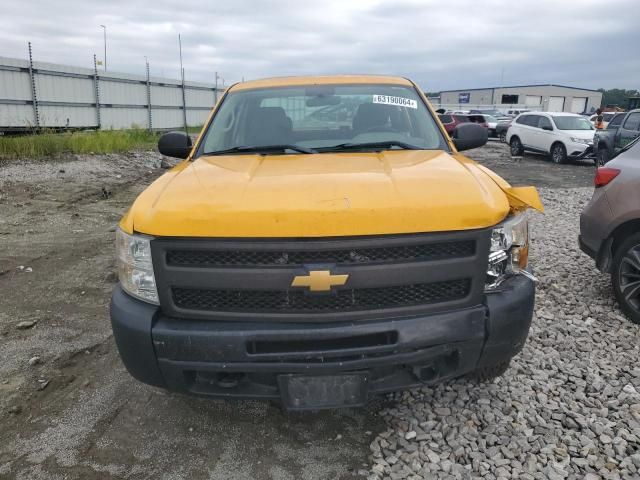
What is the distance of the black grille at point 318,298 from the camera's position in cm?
224

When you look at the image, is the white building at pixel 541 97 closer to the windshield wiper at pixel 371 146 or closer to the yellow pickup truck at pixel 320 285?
the windshield wiper at pixel 371 146

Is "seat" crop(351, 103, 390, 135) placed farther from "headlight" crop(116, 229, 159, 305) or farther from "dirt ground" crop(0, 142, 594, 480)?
"dirt ground" crop(0, 142, 594, 480)

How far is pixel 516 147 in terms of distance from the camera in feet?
65.2

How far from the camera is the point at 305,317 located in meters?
2.23

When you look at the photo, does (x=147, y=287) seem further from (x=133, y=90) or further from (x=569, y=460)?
(x=133, y=90)

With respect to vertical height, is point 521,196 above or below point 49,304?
above

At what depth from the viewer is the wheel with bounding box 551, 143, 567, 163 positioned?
1734 centimetres

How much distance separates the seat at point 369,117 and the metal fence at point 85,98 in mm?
14163

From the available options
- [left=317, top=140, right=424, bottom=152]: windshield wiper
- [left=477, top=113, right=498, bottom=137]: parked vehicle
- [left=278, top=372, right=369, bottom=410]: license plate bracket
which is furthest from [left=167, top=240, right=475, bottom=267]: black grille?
[left=477, top=113, right=498, bottom=137]: parked vehicle

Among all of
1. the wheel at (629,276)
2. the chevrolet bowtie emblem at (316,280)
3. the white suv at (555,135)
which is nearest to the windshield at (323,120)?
the chevrolet bowtie emblem at (316,280)

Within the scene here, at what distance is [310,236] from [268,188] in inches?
15.6

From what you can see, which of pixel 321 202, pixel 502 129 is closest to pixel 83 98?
pixel 321 202

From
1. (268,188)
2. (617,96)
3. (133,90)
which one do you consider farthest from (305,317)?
(617,96)

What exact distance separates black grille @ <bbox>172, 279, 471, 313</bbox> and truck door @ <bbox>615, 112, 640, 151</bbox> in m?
11.7
